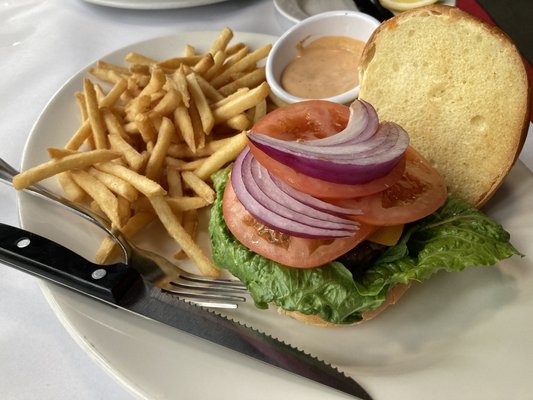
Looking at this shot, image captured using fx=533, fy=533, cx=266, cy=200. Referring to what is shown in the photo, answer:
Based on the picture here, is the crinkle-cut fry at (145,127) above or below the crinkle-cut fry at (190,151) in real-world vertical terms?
above

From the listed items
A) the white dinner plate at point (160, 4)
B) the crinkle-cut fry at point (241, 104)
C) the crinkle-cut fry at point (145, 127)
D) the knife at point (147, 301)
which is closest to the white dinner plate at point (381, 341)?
the knife at point (147, 301)

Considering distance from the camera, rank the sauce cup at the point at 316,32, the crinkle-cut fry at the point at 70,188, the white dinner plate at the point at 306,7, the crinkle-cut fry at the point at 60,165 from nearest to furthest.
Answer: the crinkle-cut fry at the point at 60,165, the crinkle-cut fry at the point at 70,188, the sauce cup at the point at 316,32, the white dinner plate at the point at 306,7

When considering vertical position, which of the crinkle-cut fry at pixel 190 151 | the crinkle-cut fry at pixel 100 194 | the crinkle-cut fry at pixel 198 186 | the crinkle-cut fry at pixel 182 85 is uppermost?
the crinkle-cut fry at pixel 182 85

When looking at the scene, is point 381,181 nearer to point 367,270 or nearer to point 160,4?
point 367,270

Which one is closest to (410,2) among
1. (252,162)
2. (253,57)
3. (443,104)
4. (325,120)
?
(253,57)

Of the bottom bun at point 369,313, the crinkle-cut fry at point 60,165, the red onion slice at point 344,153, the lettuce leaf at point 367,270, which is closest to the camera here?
the red onion slice at point 344,153

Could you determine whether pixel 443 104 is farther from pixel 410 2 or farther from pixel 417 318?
pixel 410 2

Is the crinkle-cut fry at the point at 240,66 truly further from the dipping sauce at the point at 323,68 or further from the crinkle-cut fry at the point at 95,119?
the crinkle-cut fry at the point at 95,119

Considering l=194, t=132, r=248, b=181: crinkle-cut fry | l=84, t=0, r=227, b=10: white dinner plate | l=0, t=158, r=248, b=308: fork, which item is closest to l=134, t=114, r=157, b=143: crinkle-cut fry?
l=194, t=132, r=248, b=181: crinkle-cut fry
